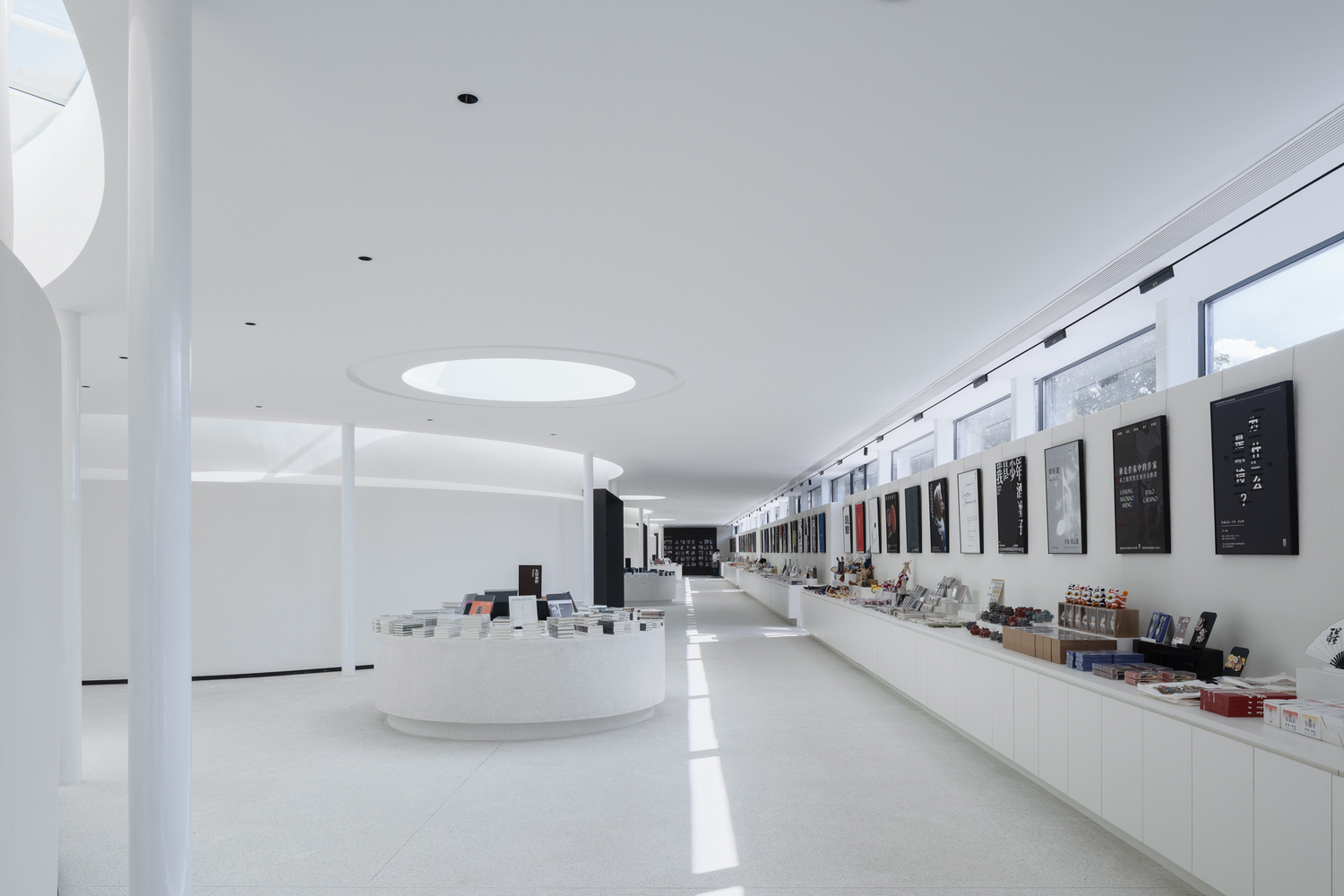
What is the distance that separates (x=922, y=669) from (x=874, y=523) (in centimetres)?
472

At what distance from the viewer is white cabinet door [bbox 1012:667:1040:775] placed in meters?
5.23

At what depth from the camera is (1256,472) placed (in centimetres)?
418

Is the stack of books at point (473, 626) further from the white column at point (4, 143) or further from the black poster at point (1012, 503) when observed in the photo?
the white column at point (4, 143)

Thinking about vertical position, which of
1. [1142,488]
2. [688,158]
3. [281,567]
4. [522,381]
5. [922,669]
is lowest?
[922,669]

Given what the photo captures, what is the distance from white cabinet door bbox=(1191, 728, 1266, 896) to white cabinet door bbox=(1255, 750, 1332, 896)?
1.9 inches

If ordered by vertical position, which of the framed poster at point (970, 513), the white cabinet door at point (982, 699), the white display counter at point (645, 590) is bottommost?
the white display counter at point (645, 590)

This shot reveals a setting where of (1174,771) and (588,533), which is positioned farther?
(588,533)

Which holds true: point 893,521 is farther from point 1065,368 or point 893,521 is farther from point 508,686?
point 508,686

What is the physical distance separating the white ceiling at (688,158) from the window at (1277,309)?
103cm

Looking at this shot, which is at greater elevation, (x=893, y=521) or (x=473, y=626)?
(x=893, y=521)

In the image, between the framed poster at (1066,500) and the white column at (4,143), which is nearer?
the white column at (4,143)

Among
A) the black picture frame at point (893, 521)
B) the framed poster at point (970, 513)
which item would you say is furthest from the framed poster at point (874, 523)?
the framed poster at point (970, 513)

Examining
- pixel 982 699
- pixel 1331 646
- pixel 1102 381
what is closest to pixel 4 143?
pixel 1331 646

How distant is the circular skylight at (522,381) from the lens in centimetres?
909
